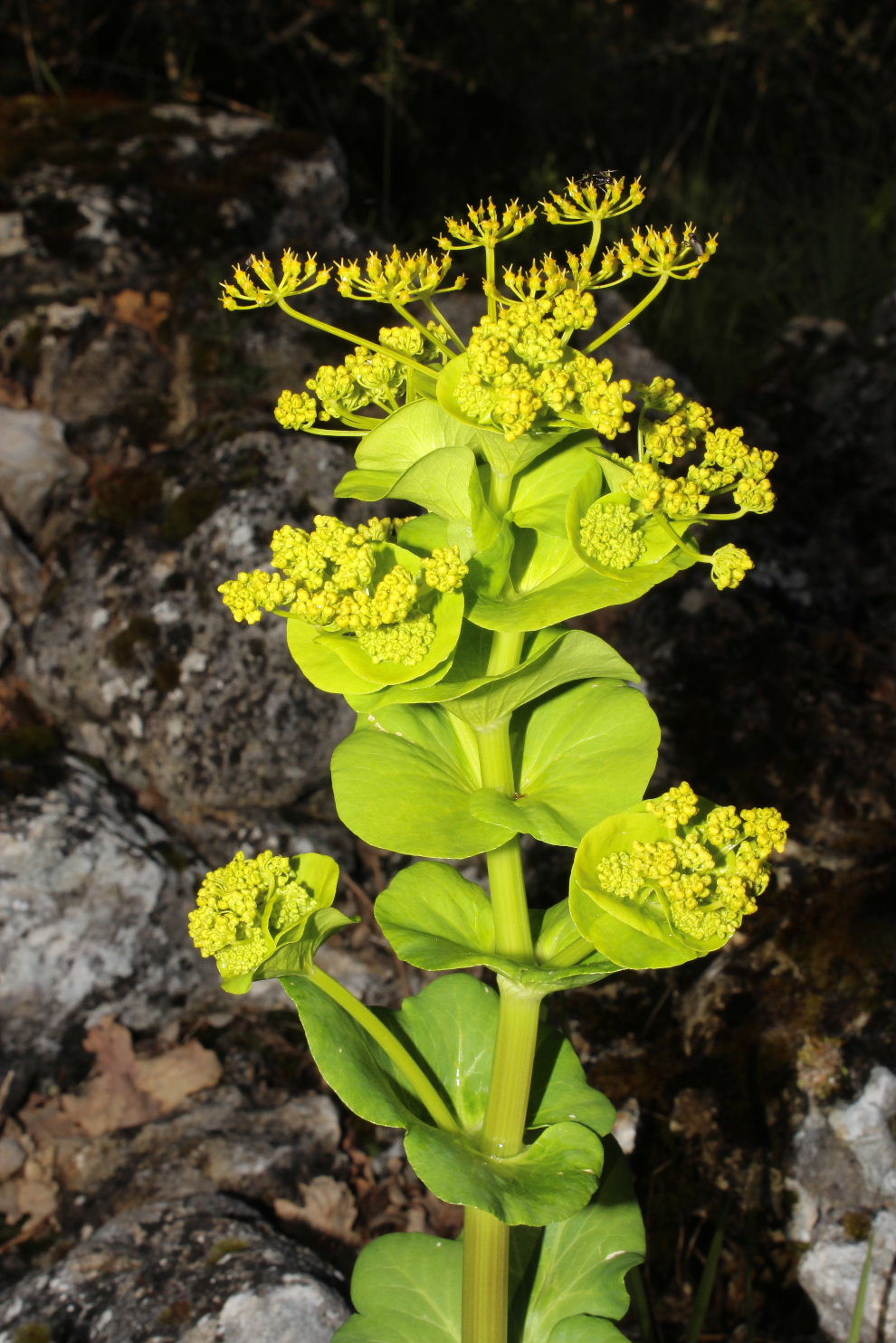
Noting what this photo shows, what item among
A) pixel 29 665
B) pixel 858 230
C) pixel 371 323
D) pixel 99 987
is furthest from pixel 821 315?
pixel 99 987

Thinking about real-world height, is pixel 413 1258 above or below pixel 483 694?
below

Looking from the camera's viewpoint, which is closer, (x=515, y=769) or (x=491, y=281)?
(x=491, y=281)

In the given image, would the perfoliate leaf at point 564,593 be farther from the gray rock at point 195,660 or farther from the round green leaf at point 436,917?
the gray rock at point 195,660

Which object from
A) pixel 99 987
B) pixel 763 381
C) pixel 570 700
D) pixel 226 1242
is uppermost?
pixel 570 700

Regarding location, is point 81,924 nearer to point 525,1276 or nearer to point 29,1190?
point 29,1190

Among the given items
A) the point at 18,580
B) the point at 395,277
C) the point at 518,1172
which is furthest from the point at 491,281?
the point at 18,580

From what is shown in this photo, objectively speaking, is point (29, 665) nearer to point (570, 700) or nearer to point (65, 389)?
point (65, 389)
